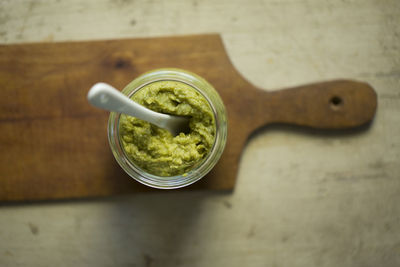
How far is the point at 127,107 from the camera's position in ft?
2.74

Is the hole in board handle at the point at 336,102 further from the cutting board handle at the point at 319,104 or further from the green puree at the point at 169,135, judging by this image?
the green puree at the point at 169,135

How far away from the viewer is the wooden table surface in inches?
54.2

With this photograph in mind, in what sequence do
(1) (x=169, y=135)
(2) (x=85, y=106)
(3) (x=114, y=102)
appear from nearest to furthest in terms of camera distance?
(3) (x=114, y=102)
(1) (x=169, y=135)
(2) (x=85, y=106)

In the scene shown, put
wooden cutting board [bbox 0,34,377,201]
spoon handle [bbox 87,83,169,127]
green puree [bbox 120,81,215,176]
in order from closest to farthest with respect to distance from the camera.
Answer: spoon handle [bbox 87,83,169,127] < green puree [bbox 120,81,215,176] < wooden cutting board [bbox 0,34,377,201]

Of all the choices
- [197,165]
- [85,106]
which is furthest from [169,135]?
[85,106]

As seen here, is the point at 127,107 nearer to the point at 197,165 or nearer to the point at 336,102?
the point at 197,165

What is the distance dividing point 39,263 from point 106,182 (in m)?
0.50

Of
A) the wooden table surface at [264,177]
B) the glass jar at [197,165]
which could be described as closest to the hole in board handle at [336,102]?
the wooden table surface at [264,177]

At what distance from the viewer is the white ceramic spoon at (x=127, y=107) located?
0.72 meters

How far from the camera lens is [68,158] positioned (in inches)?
51.6

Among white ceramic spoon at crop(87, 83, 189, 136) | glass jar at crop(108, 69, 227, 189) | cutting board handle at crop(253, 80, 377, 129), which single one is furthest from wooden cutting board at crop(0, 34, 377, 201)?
white ceramic spoon at crop(87, 83, 189, 136)

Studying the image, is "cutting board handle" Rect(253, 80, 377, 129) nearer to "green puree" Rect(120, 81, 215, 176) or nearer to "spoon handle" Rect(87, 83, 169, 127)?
"green puree" Rect(120, 81, 215, 176)

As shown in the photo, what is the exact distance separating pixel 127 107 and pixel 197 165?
381mm

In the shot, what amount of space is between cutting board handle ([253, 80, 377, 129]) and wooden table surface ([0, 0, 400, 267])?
0.08m
